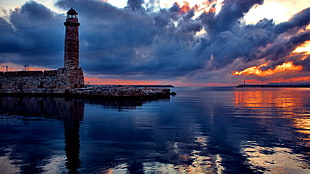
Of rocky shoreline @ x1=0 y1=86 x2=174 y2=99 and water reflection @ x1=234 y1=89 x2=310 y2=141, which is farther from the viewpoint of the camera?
rocky shoreline @ x1=0 y1=86 x2=174 y2=99

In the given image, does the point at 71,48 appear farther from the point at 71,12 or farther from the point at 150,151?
the point at 150,151

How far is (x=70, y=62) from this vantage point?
27703mm

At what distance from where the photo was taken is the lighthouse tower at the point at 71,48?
27609 mm

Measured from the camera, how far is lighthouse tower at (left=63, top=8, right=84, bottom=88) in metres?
27.6

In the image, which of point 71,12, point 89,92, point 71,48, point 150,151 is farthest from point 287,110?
point 71,12

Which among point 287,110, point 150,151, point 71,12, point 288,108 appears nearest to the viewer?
point 150,151

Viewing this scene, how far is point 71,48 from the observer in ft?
91.0

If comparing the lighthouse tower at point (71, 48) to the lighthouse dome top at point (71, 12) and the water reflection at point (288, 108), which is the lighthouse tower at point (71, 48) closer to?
the lighthouse dome top at point (71, 12)

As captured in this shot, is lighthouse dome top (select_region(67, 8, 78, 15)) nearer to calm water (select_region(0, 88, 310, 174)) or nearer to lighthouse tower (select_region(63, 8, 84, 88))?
lighthouse tower (select_region(63, 8, 84, 88))

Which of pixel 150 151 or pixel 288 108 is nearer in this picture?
pixel 150 151

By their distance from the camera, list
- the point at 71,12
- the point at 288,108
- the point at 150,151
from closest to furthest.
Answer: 1. the point at 150,151
2. the point at 288,108
3. the point at 71,12

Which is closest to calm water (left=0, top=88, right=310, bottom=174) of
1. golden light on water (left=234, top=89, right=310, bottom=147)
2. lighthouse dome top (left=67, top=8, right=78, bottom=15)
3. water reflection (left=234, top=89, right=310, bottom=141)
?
golden light on water (left=234, top=89, right=310, bottom=147)

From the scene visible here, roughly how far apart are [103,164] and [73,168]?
2.05 feet

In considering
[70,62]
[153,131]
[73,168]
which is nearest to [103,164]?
[73,168]
